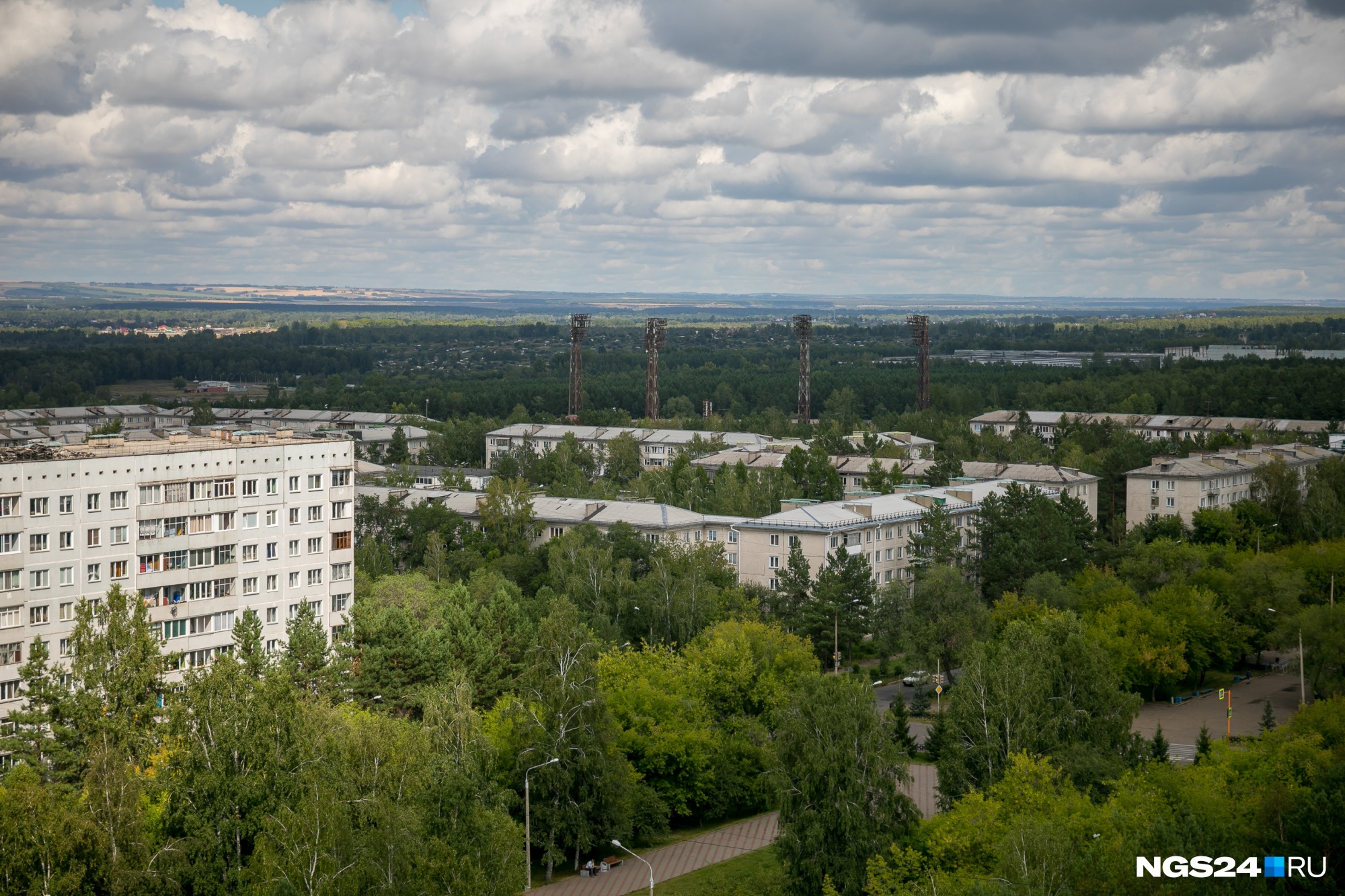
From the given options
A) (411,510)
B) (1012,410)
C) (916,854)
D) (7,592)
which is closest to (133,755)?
(7,592)

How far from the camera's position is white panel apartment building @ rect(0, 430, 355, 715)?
44938 mm

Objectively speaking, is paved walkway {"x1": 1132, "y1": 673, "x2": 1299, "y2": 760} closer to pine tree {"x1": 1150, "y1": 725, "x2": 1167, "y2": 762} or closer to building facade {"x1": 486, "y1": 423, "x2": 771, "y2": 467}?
pine tree {"x1": 1150, "y1": 725, "x2": 1167, "y2": 762}

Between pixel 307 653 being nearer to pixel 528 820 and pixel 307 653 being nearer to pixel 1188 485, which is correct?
pixel 528 820

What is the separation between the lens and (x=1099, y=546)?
7750cm

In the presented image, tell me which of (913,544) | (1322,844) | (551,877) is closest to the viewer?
(1322,844)

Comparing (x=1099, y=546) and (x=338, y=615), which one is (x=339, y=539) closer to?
(x=338, y=615)

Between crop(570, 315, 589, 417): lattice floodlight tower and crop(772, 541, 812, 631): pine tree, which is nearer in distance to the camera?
crop(772, 541, 812, 631): pine tree

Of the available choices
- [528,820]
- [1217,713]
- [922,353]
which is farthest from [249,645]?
[922,353]

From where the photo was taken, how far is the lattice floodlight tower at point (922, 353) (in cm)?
15188

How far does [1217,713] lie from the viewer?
2335 inches

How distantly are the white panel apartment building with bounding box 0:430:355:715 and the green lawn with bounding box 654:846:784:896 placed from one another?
721 inches

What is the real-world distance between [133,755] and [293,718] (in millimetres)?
5547

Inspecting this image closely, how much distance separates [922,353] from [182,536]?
116m

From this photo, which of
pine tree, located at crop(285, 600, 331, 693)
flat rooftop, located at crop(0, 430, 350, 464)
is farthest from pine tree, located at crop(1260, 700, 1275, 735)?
flat rooftop, located at crop(0, 430, 350, 464)
